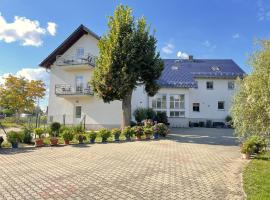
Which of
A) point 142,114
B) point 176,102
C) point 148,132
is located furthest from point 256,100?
point 176,102

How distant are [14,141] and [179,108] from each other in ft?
79.2

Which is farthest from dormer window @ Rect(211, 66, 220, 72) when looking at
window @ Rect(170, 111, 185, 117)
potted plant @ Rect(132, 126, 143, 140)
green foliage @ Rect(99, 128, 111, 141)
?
green foliage @ Rect(99, 128, 111, 141)

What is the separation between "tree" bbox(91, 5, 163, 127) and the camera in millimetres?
20688

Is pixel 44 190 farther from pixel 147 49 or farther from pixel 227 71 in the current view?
pixel 227 71

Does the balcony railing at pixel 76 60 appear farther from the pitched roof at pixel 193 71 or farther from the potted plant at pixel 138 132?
the potted plant at pixel 138 132

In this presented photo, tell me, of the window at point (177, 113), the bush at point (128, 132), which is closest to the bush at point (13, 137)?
the bush at point (128, 132)

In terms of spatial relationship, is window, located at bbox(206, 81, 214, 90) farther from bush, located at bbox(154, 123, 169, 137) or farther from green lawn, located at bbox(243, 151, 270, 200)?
green lawn, located at bbox(243, 151, 270, 200)

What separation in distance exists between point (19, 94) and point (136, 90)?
22.9m

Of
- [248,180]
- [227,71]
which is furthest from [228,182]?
[227,71]

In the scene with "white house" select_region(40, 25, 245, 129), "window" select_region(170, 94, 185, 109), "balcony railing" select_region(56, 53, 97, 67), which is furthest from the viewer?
"window" select_region(170, 94, 185, 109)

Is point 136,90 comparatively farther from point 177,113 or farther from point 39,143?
point 39,143

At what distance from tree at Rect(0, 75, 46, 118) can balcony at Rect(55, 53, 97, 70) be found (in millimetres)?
17610

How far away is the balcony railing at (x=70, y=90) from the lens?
93.2 ft

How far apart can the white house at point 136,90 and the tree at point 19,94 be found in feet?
53.3
